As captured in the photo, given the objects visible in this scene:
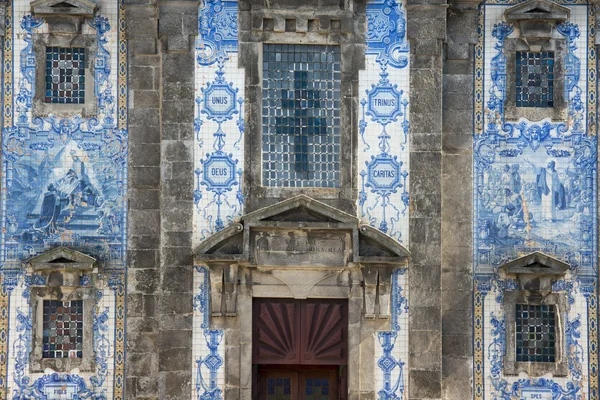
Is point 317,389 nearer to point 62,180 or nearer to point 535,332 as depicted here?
point 535,332

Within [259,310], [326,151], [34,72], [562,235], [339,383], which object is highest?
[34,72]

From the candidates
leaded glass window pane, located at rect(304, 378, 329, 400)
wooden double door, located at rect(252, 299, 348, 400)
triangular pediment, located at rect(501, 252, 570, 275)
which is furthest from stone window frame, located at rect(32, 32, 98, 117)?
triangular pediment, located at rect(501, 252, 570, 275)

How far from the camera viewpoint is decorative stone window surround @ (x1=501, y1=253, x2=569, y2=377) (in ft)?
68.8

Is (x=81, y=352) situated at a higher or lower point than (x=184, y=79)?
lower

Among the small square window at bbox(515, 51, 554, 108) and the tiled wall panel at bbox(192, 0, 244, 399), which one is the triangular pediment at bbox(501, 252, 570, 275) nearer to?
the small square window at bbox(515, 51, 554, 108)

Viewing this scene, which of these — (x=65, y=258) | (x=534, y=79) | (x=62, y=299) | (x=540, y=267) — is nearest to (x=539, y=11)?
(x=534, y=79)

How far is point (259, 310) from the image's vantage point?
816 inches

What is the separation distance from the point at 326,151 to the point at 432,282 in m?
2.90

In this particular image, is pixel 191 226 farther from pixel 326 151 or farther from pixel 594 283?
pixel 594 283

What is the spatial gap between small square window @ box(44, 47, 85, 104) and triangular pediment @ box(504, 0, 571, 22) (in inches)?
301

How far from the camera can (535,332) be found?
69.7 feet

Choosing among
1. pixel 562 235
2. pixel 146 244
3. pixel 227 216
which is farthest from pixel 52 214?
pixel 562 235

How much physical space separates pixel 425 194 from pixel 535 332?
3.14m

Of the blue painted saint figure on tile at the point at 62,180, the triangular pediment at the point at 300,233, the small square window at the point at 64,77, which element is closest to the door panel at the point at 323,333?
the triangular pediment at the point at 300,233
